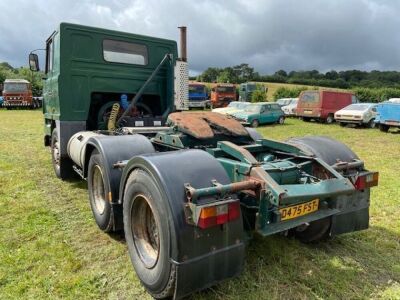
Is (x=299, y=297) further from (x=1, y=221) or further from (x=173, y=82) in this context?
(x=173, y=82)

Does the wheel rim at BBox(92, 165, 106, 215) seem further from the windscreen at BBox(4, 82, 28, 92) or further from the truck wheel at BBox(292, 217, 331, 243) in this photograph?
the windscreen at BBox(4, 82, 28, 92)

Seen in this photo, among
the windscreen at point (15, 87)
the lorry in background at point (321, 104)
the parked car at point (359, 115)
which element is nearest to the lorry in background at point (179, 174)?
the parked car at point (359, 115)

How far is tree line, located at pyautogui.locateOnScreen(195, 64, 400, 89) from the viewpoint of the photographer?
62844 millimetres

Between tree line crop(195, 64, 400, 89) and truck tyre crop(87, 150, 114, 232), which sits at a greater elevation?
tree line crop(195, 64, 400, 89)

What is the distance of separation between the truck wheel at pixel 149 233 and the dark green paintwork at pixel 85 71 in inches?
131

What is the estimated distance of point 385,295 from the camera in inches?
118

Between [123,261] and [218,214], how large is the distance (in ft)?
4.92

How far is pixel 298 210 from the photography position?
9.86 ft

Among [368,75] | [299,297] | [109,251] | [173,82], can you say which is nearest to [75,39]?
[173,82]

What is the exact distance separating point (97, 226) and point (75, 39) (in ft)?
10.5

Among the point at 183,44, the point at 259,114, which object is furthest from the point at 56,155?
the point at 259,114

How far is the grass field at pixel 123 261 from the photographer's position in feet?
9.81

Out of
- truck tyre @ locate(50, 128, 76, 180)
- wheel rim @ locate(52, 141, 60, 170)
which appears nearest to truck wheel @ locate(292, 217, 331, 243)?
truck tyre @ locate(50, 128, 76, 180)

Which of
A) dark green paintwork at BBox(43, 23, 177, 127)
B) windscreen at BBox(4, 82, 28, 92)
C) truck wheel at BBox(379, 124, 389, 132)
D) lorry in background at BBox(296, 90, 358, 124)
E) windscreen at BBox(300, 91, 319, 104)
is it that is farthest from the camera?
windscreen at BBox(4, 82, 28, 92)
